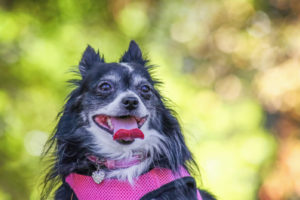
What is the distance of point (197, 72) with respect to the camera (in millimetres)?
8070

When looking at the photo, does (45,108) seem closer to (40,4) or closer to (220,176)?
(40,4)

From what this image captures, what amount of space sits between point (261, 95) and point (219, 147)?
147 centimetres

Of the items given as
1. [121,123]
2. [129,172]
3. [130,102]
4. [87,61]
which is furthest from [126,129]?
[87,61]

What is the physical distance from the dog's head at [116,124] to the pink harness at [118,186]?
0.09m

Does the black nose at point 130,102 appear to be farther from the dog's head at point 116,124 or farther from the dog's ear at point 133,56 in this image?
the dog's ear at point 133,56

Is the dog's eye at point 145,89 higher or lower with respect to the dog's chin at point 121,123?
higher

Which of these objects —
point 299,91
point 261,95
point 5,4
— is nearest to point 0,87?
point 5,4

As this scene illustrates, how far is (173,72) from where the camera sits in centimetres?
701

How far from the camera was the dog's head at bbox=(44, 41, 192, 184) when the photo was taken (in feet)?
10.8

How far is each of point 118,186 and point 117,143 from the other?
35 cm

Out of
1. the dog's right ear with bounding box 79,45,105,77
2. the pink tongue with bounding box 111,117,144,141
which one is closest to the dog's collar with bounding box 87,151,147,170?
the pink tongue with bounding box 111,117,144,141

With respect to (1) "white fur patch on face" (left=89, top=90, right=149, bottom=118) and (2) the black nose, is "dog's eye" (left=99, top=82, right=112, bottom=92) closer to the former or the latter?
(1) "white fur patch on face" (left=89, top=90, right=149, bottom=118)

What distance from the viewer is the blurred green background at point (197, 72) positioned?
630cm

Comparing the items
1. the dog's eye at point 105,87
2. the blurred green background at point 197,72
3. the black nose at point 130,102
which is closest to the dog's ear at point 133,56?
the dog's eye at point 105,87
